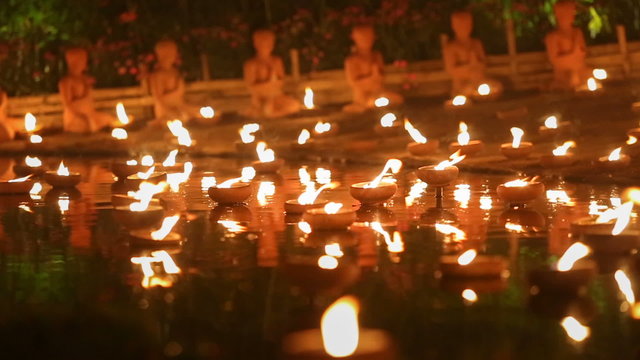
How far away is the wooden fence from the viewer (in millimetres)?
17234

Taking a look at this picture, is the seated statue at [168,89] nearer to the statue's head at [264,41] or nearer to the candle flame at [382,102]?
the statue's head at [264,41]

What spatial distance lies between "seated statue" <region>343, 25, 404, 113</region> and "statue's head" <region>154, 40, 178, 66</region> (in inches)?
103

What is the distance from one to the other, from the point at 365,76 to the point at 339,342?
1195 cm

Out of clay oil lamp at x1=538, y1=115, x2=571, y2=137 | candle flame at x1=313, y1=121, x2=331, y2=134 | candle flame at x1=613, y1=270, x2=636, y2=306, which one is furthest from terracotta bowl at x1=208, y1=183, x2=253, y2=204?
candle flame at x1=313, y1=121, x2=331, y2=134

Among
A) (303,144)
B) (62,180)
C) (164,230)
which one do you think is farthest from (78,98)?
(164,230)

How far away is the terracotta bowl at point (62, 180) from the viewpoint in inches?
441

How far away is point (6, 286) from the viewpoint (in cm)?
696

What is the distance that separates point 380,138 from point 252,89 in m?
3.34

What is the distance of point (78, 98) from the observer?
17516 mm


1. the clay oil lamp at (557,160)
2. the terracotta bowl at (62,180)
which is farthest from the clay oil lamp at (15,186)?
the clay oil lamp at (557,160)

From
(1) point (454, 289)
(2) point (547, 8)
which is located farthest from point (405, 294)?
(2) point (547, 8)

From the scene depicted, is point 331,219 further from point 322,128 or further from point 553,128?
point 322,128

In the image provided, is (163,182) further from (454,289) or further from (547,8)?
(547,8)

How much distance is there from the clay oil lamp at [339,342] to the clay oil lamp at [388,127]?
8.80 m
